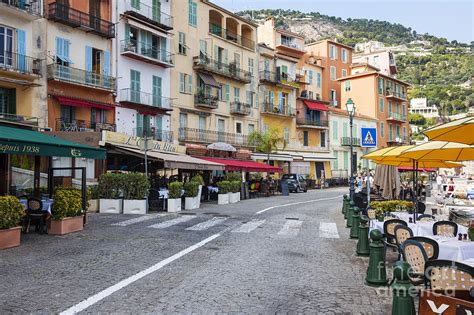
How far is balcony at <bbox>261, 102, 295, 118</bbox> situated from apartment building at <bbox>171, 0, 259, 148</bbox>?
1.24 m

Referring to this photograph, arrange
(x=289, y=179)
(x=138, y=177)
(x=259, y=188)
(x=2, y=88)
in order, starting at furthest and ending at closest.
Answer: (x=289, y=179), (x=259, y=188), (x=2, y=88), (x=138, y=177)

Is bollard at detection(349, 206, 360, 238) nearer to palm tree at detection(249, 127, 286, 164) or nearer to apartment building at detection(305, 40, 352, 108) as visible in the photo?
palm tree at detection(249, 127, 286, 164)

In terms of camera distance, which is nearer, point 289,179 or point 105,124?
point 105,124

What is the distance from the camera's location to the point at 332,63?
189ft

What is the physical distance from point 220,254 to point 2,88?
17.9m

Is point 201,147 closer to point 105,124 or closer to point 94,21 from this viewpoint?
point 105,124

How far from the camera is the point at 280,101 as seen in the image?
148 feet

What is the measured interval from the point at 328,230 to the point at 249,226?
244 centimetres

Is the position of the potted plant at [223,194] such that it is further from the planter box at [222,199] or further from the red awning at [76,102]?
the red awning at [76,102]

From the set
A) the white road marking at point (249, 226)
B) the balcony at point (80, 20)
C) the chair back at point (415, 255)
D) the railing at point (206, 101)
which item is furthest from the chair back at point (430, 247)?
the railing at point (206, 101)

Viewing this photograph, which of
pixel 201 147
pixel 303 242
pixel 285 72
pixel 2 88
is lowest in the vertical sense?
pixel 303 242

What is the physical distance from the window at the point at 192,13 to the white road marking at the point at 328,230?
967 inches

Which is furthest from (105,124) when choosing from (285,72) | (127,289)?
(285,72)

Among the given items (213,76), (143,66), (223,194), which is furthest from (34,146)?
(213,76)
